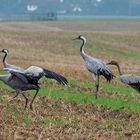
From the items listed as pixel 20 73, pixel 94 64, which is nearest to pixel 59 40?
pixel 94 64

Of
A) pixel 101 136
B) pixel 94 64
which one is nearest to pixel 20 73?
pixel 101 136

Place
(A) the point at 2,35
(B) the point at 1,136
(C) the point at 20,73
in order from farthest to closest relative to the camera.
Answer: (A) the point at 2,35 < (C) the point at 20,73 < (B) the point at 1,136

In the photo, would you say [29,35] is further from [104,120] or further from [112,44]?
[104,120]

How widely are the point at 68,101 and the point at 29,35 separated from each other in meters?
42.8

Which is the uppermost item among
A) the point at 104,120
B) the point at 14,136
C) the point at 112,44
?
the point at 14,136

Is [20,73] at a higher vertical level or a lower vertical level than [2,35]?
higher

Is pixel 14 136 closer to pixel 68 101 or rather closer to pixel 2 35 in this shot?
pixel 68 101

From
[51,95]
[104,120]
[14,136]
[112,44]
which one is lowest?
[112,44]

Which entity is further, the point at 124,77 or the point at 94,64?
the point at 94,64

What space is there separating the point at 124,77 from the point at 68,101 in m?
1.66

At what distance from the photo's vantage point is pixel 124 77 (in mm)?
17000

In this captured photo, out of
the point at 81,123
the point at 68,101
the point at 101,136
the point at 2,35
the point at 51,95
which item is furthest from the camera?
the point at 2,35

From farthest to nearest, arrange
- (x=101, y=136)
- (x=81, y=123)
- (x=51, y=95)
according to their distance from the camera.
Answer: (x=51, y=95)
(x=81, y=123)
(x=101, y=136)

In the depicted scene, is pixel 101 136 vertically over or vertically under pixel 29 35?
over
